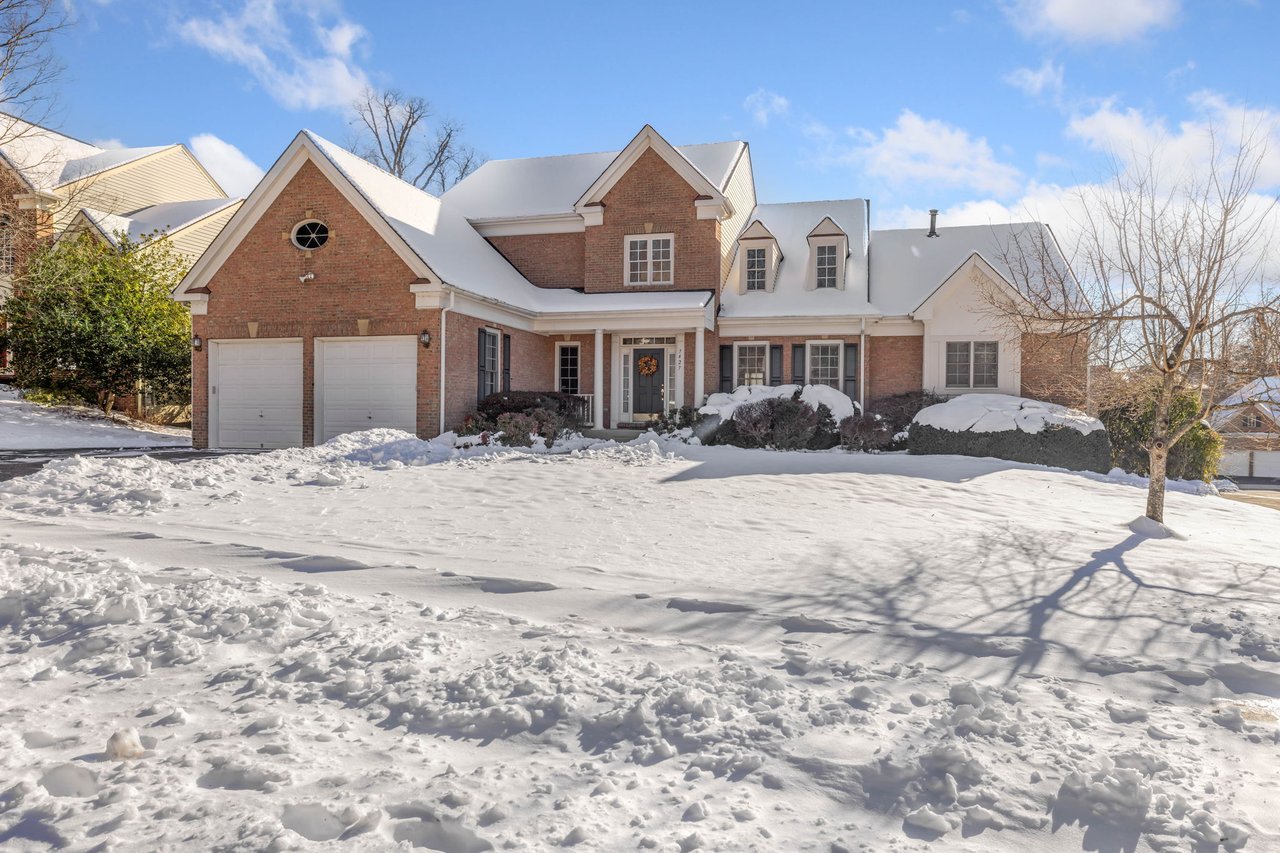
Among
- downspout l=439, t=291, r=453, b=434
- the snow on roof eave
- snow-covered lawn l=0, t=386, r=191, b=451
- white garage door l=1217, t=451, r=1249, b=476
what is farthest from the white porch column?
white garage door l=1217, t=451, r=1249, b=476

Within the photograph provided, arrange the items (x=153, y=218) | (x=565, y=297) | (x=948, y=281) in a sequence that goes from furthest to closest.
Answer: (x=153, y=218)
(x=565, y=297)
(x=948, y=281)

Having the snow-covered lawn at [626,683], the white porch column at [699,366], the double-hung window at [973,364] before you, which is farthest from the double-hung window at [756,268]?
the snow-covered lawn at [626,683]

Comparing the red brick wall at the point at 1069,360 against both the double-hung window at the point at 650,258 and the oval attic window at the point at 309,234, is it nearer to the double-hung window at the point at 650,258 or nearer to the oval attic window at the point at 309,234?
the double-hung window at the point at 650,258

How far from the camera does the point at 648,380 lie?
20.0 meters

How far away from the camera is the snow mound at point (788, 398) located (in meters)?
16.0

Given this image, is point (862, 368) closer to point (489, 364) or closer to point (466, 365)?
point (489, 364)

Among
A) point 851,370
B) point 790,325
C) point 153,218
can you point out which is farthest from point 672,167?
point 153,218

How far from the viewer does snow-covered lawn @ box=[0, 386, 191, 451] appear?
1794 cm

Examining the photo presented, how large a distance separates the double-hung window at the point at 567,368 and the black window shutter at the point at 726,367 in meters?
3.85

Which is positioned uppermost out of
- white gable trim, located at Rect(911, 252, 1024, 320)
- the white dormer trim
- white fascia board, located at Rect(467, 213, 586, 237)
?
the white dormer trim

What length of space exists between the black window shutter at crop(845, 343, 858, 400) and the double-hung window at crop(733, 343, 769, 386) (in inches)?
80.1

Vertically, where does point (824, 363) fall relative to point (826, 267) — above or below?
below

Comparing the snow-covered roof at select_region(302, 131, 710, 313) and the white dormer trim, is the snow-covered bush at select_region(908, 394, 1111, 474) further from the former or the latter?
the white dormer trim

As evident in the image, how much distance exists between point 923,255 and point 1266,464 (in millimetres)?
12186
